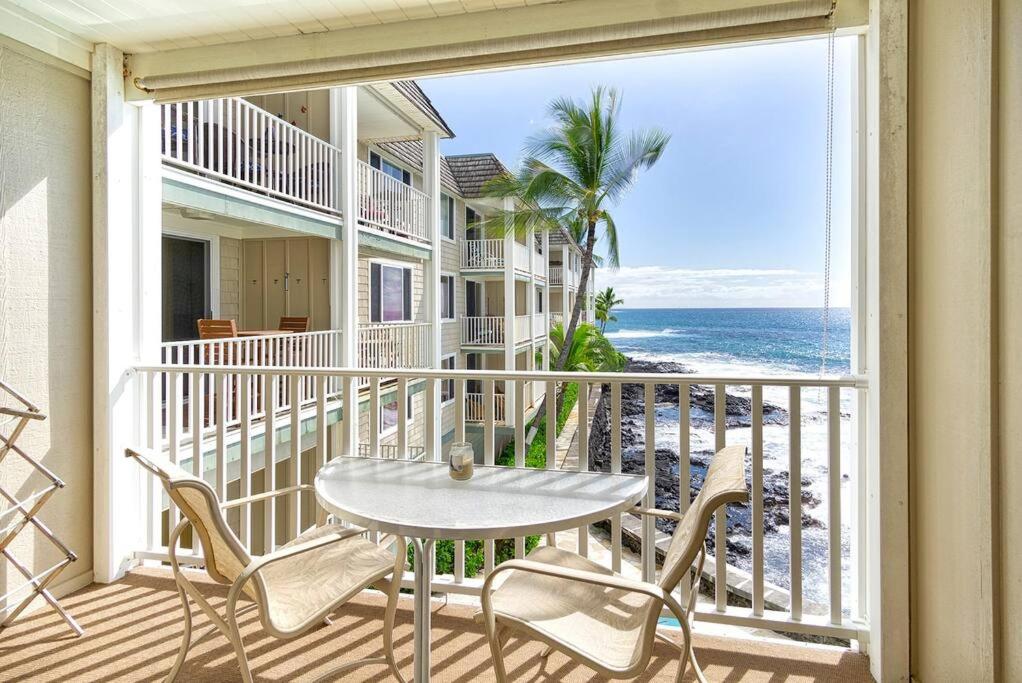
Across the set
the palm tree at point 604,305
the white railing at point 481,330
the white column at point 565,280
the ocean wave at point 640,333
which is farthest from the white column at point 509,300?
the ocean wave at point 640,333

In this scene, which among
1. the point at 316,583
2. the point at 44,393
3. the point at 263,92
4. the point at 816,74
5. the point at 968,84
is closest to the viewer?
the point at 968,84

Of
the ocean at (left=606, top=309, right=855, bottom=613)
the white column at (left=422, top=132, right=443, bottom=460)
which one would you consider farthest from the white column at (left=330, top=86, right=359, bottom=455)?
the ocean at (left=606, top=309, right=855, bottom=613)

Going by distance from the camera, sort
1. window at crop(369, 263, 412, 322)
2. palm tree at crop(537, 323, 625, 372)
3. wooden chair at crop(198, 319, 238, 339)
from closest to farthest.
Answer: wooden chair at crop(198, 319, 238, 339)
window at crop(369, 263, 412, 322)
palm tree at crop(537, 323, 625, 372)

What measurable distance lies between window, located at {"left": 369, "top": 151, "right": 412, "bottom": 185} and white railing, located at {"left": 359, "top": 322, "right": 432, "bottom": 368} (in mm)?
2612

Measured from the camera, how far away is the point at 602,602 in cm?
185

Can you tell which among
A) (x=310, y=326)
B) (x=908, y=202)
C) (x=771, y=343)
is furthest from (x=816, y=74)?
(x=908, y=202)

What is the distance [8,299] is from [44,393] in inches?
17.6

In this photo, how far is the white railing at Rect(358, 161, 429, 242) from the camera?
28.0 ft

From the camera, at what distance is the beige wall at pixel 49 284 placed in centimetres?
256

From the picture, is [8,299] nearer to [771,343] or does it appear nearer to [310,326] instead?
[310,326]

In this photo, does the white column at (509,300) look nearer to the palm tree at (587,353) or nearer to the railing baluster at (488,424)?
the palm tree at (587,353)

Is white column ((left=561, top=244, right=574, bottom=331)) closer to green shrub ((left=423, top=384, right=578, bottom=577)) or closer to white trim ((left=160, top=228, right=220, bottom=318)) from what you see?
green shrub ((left=423, top=384, right=578, bottom=577))

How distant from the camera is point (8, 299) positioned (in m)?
2.55

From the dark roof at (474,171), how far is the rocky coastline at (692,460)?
251 inches
